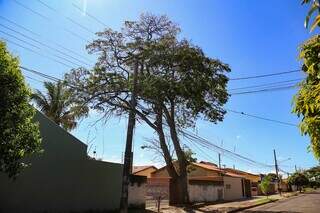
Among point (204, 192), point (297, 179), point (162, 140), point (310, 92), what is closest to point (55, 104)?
Answer: point (162, 140)

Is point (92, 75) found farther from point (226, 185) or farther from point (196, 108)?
point (226, 185)

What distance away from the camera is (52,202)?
659 inches

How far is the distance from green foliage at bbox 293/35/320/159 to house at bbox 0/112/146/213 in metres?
12.8

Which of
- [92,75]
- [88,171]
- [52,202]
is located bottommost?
[52,202]

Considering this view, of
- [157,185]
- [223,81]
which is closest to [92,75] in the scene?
[223,81]

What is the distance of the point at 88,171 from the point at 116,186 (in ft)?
10.2

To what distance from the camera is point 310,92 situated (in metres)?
3.51

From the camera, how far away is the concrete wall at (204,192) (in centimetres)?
3581

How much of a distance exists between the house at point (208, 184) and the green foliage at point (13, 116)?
67.8ft

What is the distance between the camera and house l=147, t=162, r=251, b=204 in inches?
1428

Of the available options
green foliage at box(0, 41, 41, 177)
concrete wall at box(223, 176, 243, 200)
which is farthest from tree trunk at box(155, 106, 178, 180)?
concrete wall at box(223, 176, 243, 200)

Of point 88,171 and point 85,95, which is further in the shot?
point 85,95

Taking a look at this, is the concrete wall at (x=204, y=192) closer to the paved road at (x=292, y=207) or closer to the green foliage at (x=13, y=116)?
the paved road at (x=292, y=207)

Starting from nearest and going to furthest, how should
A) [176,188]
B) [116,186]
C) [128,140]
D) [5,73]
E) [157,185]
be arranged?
[5,73] < [128,140] < [116,186] < [176,188] < [157,185]
